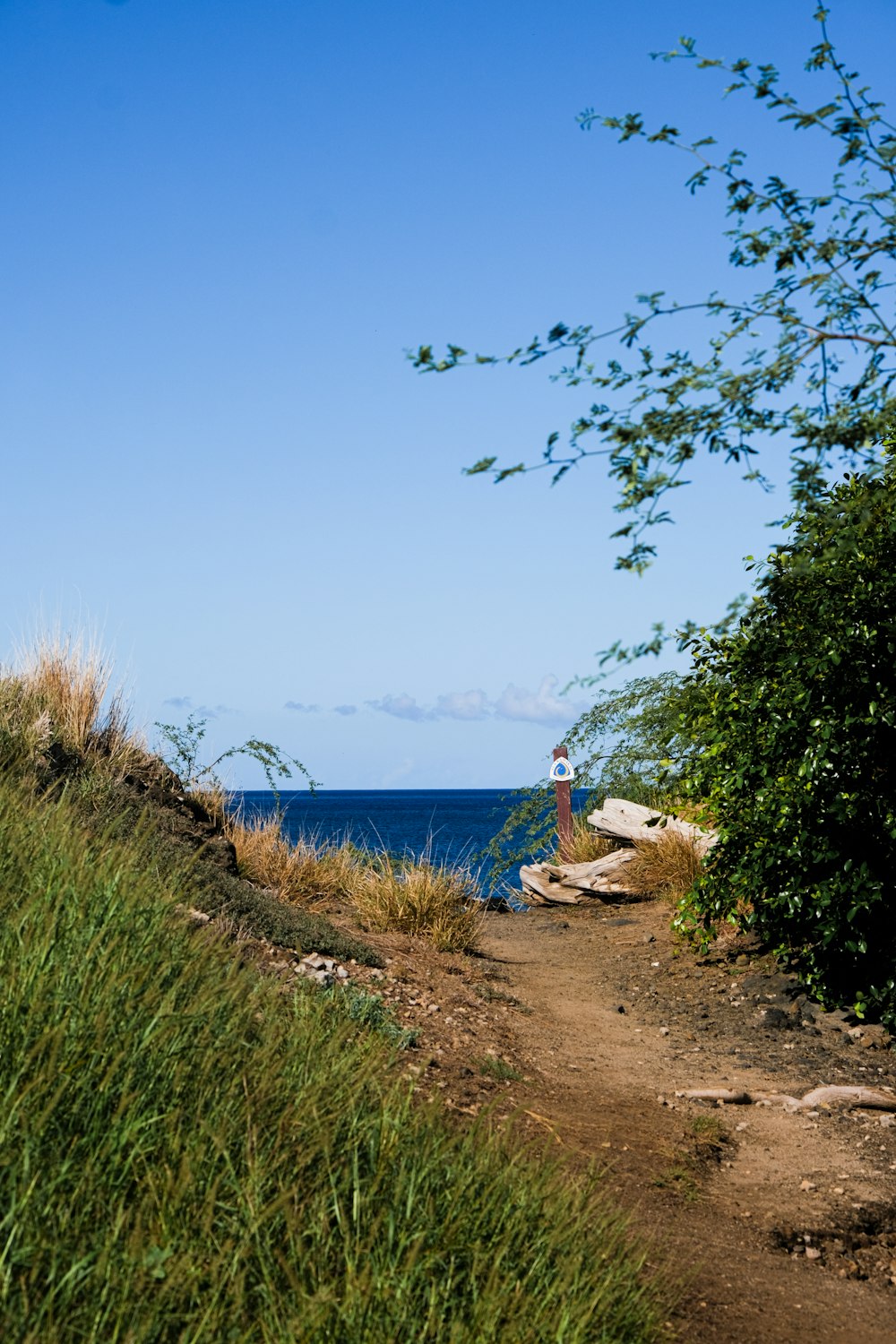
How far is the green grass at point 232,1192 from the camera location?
2644mm

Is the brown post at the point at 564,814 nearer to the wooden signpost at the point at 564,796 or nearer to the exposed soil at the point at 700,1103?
the wooden signpost at the point at 564,796

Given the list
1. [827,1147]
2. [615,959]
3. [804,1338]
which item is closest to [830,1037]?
[827,1147]

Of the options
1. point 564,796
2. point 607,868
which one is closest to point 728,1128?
point 607,868

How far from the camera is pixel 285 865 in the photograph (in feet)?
36.3

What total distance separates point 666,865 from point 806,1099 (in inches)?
256

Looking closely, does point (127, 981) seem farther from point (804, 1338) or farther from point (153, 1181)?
point (804, 1338)

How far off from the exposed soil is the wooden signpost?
14.2ft

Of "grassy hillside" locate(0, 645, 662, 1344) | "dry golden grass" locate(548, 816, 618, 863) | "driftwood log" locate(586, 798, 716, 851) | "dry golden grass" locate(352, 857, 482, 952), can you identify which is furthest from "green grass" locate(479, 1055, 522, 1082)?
"dry golden grass" locate(548, 816, 618, 863)

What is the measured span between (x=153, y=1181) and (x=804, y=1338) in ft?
7.99

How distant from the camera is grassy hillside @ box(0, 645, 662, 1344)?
265 centimetres

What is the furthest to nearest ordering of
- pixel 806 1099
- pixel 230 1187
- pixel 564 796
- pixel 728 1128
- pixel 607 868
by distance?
1. pixel 564 796
2. pixel 607 868
3. pixel 806 1099
4. pixel 728 1128
5. pixel 230 1187

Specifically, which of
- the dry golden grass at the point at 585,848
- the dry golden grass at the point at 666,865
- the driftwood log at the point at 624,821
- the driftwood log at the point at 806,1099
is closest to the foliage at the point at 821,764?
the driftwood log at the point at 806,1099

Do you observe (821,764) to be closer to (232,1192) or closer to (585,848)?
(232,1192)

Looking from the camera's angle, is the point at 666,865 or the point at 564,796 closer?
the point at 666,865
